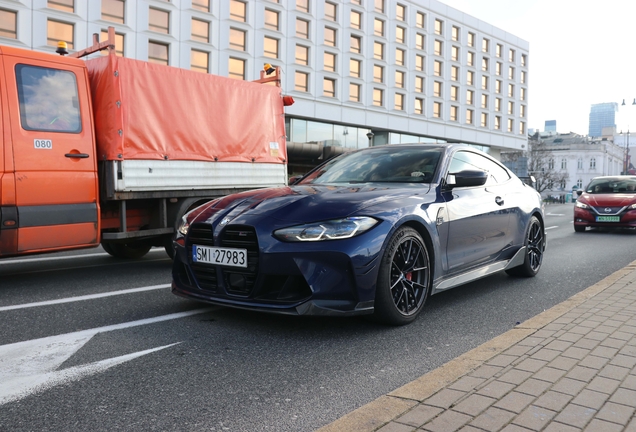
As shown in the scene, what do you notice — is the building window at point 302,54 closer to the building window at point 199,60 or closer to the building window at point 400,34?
the building window at point 199,60

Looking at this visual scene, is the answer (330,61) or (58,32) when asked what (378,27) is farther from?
(58,32)

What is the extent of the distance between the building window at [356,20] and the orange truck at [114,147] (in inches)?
1609

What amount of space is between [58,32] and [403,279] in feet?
106

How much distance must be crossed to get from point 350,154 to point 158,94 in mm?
2670

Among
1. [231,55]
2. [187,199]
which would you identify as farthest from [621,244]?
[231,55]

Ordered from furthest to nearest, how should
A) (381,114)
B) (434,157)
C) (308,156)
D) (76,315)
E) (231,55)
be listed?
(381,114)
(308,156)
(231,55)
(434,157)
(76,315)

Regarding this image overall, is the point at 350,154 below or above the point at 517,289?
above

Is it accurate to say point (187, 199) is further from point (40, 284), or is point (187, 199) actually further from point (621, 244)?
point (621, 244)

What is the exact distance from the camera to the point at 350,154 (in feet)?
20.1

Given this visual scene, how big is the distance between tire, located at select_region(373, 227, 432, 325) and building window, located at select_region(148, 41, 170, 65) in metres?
33.4

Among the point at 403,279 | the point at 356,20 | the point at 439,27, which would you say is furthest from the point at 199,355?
the point at 439,27

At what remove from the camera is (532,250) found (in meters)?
6.98

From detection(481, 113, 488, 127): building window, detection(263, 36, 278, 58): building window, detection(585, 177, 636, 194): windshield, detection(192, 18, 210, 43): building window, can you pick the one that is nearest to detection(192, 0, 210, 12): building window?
detection(192, 18, 210, 43): building window

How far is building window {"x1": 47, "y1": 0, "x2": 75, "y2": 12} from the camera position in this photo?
3109cm
